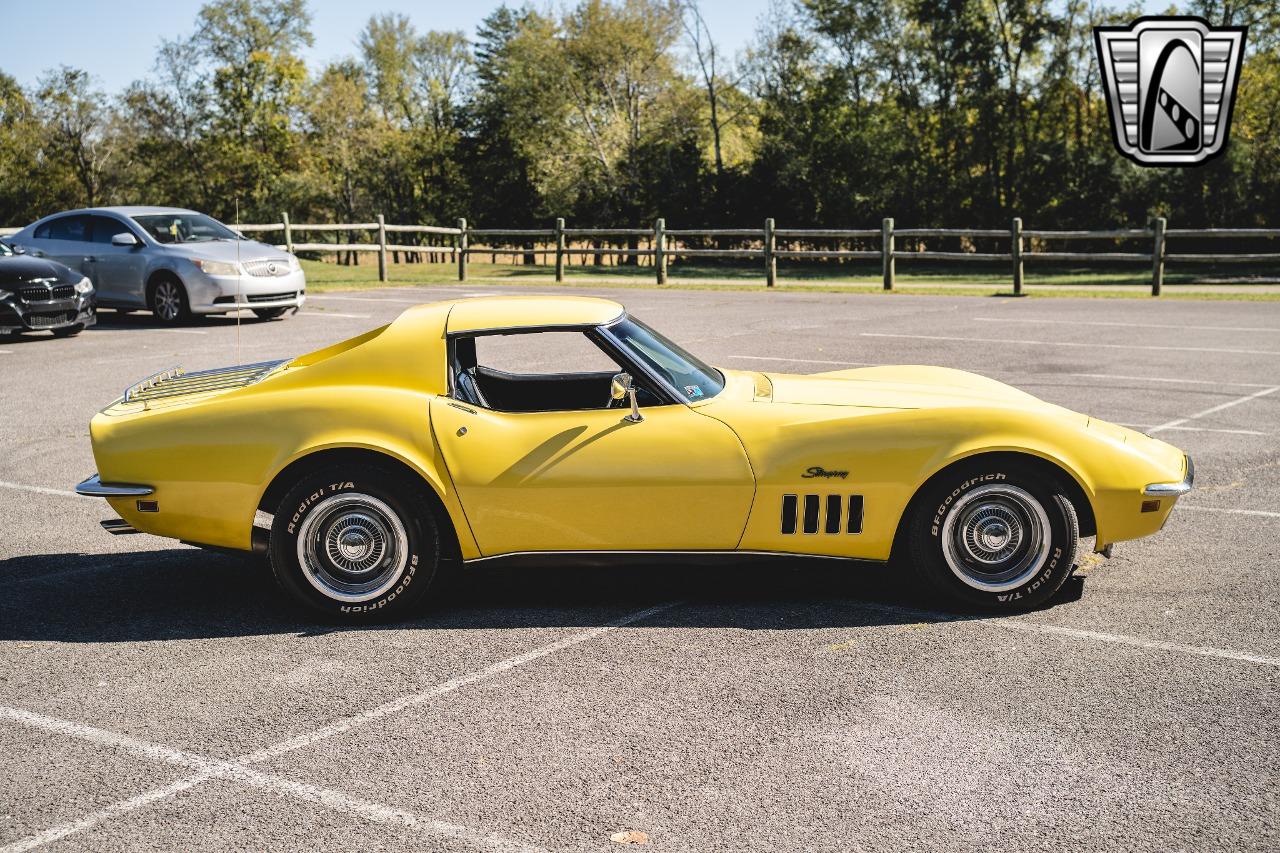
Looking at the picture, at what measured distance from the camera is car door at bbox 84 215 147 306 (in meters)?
17.7

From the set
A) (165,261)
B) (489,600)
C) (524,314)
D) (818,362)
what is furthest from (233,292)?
(489,600)

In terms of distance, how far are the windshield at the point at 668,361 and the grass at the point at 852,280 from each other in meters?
18.7

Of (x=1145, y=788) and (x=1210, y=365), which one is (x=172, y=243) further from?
(x=1145, y=788)

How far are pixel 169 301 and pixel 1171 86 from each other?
1923cm

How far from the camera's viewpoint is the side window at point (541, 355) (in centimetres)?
1252

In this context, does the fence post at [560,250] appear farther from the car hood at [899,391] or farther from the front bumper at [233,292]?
the car hood at [899,391]

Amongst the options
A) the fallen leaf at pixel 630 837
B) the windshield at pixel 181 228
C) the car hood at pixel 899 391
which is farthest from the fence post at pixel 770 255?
the fallen leaf at pixel 630 837

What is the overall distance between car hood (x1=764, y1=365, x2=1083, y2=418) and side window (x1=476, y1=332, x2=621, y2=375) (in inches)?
247

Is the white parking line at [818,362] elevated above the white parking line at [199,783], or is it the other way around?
the white parking line at [818,362]

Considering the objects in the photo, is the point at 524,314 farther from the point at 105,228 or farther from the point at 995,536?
the point at 105,228

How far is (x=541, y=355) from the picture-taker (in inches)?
528

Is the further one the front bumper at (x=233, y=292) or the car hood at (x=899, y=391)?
the front bumper at (x=233, y=292)

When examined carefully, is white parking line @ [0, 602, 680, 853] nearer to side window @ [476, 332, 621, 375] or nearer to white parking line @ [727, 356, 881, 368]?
side window @ [476, 332, 621, 375]

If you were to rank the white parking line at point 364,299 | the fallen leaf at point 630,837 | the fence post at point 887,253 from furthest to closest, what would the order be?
the fence post at point 887,253
the white parking line at point 364,299
the fallen leaf at point 630,837
